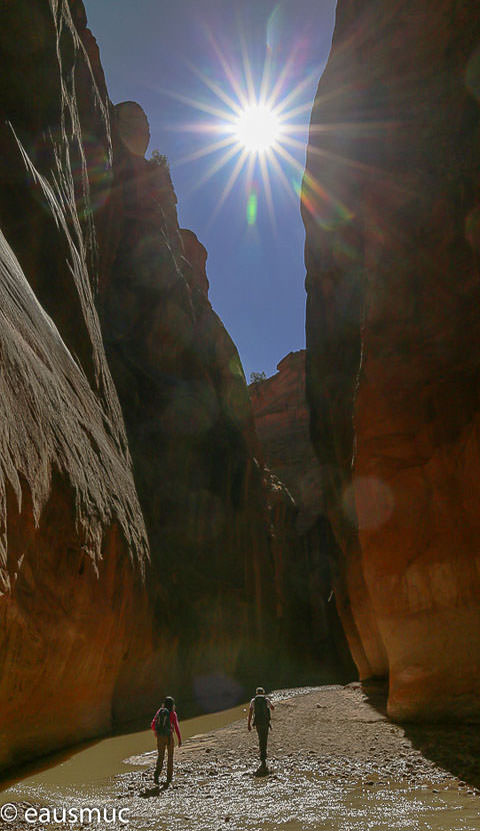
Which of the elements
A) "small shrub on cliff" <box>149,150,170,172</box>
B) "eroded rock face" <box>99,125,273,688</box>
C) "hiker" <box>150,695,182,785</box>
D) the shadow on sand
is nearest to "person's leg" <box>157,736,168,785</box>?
"hiker" <box>150,695,182,785</box>

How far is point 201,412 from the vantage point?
111ft

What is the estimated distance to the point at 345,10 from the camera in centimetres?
2223

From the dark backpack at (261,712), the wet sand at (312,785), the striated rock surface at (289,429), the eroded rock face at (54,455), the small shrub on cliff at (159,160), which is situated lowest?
the wet sand at (312,785)

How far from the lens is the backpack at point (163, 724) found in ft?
29.3

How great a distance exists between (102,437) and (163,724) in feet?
33.2

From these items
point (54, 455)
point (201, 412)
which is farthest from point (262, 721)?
point (201, 412)

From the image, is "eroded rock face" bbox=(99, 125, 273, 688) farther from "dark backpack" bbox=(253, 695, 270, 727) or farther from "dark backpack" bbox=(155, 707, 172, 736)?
"dark backpack" bbox=(155, 707, 172, 736)

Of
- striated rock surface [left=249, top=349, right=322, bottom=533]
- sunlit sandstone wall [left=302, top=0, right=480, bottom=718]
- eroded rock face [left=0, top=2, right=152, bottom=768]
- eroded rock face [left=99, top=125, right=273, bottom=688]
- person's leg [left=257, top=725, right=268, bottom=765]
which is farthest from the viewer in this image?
striated rock surface [left=249, top=349, right=322, bottom=533]

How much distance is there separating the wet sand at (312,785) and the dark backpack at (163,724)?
2.24ft

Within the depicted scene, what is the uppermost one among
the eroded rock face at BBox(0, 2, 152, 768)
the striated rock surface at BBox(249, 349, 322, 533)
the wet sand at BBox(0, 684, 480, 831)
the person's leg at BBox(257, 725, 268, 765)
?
the striated rock surface at BBox(249, 349, 322, 533)

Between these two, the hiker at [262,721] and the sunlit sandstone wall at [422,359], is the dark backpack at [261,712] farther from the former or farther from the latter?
the sunlit sandstone wall at [422,359]

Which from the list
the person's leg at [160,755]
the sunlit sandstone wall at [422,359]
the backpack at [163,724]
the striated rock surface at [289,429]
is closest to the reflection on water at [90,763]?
the person's leg at [160,755]

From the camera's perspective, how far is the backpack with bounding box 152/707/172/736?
29.3ft

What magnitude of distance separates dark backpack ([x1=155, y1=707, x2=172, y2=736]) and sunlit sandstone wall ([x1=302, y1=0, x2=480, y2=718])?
17.2ft
